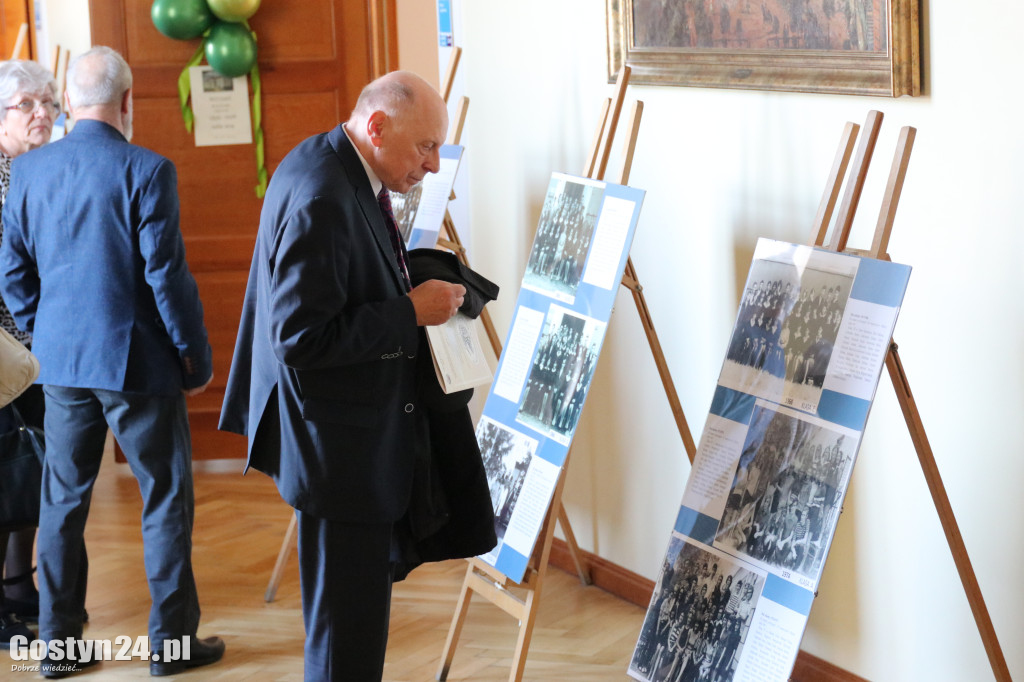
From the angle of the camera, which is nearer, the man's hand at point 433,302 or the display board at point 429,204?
the man's hand at point 433,302

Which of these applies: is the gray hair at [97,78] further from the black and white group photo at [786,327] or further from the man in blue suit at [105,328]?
the black and white group photo at [786,327]

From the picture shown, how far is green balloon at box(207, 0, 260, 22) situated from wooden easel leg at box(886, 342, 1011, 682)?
3437 millimetres

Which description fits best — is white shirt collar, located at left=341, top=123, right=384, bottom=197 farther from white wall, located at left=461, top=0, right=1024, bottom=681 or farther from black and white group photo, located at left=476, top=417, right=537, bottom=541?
white wall, located at left=461, top=0, right=1024, bottom=681

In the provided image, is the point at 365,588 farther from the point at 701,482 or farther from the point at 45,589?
the point at 45,589

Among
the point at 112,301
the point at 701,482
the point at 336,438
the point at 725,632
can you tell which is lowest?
the point at 725,632

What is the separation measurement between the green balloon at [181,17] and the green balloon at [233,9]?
5cm

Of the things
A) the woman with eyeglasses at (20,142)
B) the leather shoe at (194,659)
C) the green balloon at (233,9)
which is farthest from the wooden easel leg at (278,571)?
the green balloon at (233,9)

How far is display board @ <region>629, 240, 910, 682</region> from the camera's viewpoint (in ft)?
7.09

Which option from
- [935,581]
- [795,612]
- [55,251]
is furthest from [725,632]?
[55,251]

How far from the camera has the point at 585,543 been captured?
3.83m

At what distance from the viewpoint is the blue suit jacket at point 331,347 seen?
6.84 feet

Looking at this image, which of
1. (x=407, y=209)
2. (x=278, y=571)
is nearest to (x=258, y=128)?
(x=407, y=209)

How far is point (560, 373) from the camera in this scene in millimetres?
2918

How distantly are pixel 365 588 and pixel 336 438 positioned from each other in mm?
332
